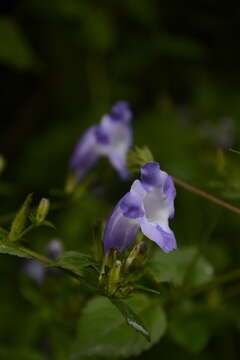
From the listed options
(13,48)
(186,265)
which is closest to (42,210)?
(186,265)

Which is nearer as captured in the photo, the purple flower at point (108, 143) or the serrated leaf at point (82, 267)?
the serrated leaf at point (82, 267)

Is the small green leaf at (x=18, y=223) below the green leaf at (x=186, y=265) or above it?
below

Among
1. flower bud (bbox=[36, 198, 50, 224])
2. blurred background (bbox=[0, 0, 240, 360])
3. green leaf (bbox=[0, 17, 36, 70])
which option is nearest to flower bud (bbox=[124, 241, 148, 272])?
flower bud (bbox=[36, 198, 50, 224])

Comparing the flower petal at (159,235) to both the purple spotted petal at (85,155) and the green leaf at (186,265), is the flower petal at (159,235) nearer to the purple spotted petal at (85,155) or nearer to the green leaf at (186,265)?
the green leaf at (186,265)

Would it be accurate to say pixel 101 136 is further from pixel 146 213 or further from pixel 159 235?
pixel 159 235

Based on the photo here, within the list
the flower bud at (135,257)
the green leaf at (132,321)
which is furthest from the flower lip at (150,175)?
the green leaf at (132,321)

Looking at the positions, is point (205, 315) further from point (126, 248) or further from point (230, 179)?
point (126, 248)

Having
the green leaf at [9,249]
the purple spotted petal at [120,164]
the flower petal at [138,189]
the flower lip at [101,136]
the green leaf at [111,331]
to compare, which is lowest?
the green leaf at [111,331]
